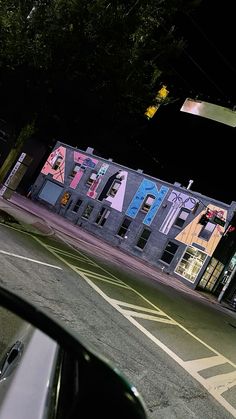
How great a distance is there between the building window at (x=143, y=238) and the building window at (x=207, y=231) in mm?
4867

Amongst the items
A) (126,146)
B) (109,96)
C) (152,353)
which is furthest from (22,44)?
(126,146)

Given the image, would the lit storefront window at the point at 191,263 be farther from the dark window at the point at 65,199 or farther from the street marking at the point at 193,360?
the street marking at the point at 193,360

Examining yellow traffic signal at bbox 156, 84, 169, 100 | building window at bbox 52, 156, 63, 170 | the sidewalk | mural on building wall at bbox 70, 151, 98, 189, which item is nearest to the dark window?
mural on building wall at bbox 70, 151, 98, 189

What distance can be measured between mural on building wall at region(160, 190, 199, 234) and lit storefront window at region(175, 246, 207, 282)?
2799mm

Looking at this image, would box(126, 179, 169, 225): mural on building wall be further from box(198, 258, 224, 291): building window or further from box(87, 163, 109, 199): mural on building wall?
box(198, 258, 224, 291): building window

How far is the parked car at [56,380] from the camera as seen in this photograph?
107cm

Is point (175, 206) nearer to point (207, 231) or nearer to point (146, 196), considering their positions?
point (146, 196)

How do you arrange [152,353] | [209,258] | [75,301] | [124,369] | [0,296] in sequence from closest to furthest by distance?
[0,296], [124,369], [152,353], [75,301], [209,258]

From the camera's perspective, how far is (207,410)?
563 cm

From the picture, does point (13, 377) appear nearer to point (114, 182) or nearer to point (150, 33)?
point (150, 33)

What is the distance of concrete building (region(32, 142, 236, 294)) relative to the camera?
33594 mm

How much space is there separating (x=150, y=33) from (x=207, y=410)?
44.5ft

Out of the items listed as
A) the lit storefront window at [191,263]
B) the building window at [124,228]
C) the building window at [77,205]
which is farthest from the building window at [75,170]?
the lit storefront window at [191,263]

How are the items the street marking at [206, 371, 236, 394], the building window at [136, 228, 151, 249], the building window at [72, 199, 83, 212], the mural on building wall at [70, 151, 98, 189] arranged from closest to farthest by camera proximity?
the street marking at [206, 371, 236, 394] → the building window at [136, 228, 151, 249] → the building window at [72, 199, 83, 212] → the mural on building wall at [70, 151, 98, 189]
